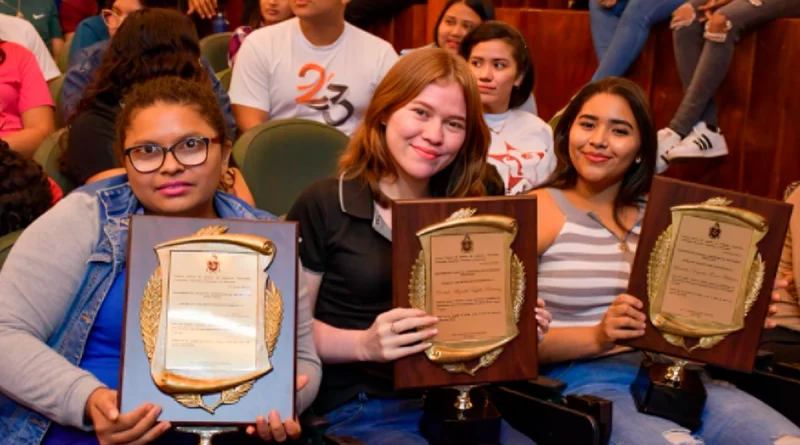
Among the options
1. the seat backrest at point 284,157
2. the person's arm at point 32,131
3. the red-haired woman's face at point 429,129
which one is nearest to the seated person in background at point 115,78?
the seat backrest at point 284,157

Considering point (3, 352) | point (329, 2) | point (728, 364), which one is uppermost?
point (329, 2)

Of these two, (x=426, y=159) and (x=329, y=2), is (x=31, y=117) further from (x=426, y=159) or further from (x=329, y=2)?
(x=426, y=159)

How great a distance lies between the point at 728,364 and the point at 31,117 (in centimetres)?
291

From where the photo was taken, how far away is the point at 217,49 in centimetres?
498

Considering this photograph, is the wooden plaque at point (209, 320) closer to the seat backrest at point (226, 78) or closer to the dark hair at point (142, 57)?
the dark hair at point (142, 57)

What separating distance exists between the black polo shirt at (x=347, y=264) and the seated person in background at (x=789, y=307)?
1253 mm

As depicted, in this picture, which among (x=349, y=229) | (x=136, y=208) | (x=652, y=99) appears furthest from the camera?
(x=652, y=99)

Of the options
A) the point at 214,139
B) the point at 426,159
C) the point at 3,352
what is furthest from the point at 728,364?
the point at 3,352

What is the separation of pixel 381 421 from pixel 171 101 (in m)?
0.85

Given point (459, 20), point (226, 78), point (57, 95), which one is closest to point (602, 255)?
point (459, 20)

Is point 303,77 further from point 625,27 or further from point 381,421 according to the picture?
point 381,421

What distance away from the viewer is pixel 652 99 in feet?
15.6

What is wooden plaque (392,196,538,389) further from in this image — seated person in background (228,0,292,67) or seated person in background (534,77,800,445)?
seated person in background (228,0,292,67)

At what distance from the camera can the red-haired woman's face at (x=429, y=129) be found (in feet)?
7.00
